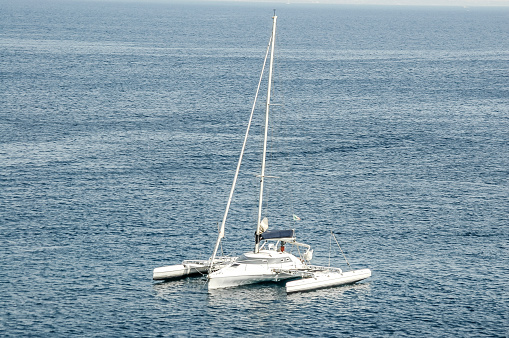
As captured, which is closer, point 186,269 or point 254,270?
point 254,270

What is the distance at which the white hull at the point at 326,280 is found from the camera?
91.3 meters

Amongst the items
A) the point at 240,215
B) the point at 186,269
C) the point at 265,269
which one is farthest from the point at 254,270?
the point at 240,215

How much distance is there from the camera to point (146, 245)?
10612cm

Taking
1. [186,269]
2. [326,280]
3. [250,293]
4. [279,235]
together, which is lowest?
[250,293]

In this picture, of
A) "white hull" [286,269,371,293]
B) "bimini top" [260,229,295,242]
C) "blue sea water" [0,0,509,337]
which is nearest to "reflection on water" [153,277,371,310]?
"blue sea water" [0,0,509,337]

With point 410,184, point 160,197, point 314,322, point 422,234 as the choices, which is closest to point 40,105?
point 160,197

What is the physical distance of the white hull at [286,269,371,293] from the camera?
9131 centimetres

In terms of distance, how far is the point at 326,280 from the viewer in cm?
9288

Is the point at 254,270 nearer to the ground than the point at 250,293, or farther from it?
farther from it

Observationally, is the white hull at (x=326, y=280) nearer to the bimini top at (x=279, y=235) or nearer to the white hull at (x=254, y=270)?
the white hull at (x=254, y=270)

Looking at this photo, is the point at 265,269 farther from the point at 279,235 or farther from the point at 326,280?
the point at 326,280

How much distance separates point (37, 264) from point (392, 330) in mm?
42877

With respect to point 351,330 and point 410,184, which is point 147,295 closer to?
point 351,330

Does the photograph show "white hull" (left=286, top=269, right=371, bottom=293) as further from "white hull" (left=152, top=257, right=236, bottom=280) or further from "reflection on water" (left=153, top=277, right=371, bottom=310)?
"white hull" (left=152, top=257, right=236, bottom=280)
